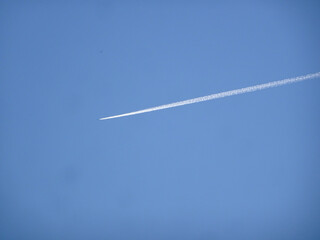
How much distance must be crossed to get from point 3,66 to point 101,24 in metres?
0.59

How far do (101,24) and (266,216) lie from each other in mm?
1370

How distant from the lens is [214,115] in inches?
38.0

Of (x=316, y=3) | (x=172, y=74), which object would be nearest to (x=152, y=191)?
(x=172, y=74)

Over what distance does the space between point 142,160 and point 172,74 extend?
50 centimetres

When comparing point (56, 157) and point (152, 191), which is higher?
point (56, 157)

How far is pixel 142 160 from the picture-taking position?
983 millimetres

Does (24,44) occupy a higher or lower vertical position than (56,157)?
higher

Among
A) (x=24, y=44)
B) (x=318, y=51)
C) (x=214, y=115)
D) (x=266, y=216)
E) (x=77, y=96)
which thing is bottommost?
(x=266, y=216)

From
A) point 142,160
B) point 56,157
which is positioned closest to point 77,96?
point 56,157

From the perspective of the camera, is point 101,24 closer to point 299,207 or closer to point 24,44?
point 24,44

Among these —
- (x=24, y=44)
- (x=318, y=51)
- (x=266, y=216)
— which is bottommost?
(x=266, y=216)

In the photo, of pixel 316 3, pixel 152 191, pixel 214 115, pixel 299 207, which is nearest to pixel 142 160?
pixel 152 191

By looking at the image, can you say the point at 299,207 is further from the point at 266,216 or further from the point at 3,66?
the point at 3,66

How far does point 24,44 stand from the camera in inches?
38.7
